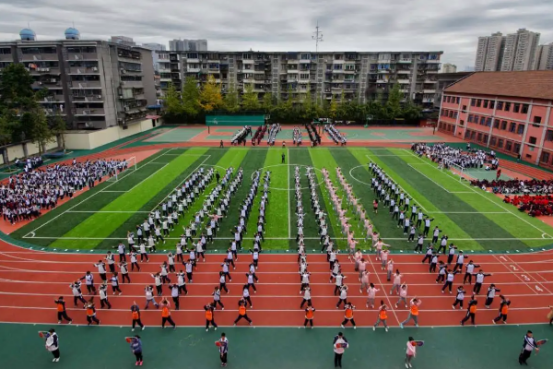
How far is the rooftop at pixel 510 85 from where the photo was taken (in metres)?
39.4

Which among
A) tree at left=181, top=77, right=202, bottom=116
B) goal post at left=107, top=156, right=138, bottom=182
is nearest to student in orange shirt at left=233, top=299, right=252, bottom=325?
goal post at left=107, top=156, right=138, bottom=182

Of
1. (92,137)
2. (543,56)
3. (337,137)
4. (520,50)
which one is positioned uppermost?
(520,50)

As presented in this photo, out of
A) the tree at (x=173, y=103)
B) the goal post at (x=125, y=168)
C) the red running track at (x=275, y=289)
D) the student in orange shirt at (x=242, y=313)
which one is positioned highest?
the tree at (x=173, y=103)

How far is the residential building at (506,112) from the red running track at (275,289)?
84.9 ft

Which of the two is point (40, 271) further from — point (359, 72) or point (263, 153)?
point (359, 72)

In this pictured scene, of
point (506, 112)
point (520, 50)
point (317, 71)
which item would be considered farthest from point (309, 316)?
point (520, 50)

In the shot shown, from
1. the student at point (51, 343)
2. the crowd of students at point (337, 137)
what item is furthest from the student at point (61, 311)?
the crowd of students at point (337, 137)

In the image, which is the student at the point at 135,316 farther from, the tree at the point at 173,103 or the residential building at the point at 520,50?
the residential building at the point at 520,50

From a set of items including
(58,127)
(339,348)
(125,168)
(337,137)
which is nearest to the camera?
(339,348)

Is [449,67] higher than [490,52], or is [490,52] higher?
[490,52]

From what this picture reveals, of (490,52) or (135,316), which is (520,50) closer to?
(490,52)

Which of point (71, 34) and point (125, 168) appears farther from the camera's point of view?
point (71, 34)

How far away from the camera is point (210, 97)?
234 ft

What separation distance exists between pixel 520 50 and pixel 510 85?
115328 millimetres
